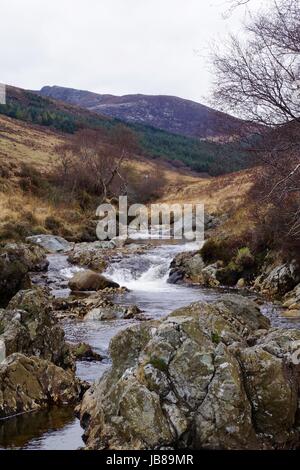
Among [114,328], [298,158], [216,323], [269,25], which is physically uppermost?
[269,25]

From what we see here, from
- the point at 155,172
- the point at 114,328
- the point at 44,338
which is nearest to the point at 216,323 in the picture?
the point at 44,338

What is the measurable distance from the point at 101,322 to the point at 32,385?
6.51m

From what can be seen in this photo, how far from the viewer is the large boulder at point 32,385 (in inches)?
311

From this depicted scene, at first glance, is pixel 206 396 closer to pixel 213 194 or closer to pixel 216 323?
pixel 216 323

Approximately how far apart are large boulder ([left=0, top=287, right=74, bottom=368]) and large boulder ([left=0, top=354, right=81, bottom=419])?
74 centimetres

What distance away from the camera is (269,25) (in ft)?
25.2

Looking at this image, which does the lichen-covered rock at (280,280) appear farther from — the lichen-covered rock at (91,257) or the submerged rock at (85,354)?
the submerged rock at (85,354)

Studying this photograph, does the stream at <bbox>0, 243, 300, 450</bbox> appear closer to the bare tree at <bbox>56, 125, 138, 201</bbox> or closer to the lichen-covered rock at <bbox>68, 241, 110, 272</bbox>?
the lichen-covered rock at <bbox>68, 241, 110, 272</bbox>

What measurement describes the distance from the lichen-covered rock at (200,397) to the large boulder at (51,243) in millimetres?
23647

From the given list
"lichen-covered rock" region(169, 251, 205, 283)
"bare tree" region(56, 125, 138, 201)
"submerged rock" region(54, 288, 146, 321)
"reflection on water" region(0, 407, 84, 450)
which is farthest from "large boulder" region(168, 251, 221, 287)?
"bare tree" region(56, 125, 138, 201)

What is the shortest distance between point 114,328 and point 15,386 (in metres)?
5.99

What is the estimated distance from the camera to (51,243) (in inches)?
1213

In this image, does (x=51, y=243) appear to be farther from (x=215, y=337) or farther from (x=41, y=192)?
(x=215, y=337)

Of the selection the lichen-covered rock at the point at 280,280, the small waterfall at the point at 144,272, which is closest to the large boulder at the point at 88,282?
the small waterfall at the point at 144,272
